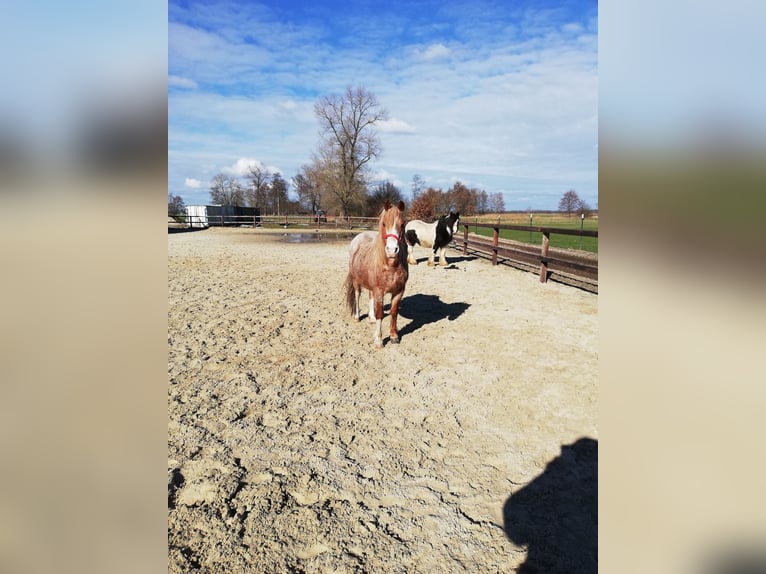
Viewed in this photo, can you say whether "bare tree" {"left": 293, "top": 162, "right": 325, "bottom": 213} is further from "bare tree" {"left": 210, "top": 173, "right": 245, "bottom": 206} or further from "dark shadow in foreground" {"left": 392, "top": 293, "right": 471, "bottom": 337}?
"dark shadow in foreground" {"left": 392, "top": 293, "right": 471, "bottom": 337}

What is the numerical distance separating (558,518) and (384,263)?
303 cm

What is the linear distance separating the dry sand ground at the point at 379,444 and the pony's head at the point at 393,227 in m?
1.23

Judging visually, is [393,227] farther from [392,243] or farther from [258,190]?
[258,190]

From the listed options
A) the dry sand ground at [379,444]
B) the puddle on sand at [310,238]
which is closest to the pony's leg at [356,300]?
the dry sand ground at [379,444]

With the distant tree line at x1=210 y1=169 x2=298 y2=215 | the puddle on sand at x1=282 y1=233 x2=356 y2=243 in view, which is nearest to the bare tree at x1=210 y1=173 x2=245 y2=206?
the distant tree line at x1=210 y1=169 x2=298 y2=215

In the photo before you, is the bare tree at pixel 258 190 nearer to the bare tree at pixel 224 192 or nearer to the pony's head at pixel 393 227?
the bare tree at pixel 224 192

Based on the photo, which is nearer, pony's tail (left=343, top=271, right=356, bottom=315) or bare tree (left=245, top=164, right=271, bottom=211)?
pony's tail (left=343, top=271, right=356, bottom=315)

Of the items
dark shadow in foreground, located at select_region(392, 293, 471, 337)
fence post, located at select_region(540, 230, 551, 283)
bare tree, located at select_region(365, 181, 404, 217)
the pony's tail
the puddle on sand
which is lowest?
dark shadow in foreground, located at select_region(392, 293, 471, 337)

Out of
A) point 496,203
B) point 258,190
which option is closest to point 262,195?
point 258,190

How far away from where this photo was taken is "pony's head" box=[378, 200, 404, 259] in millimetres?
4121
